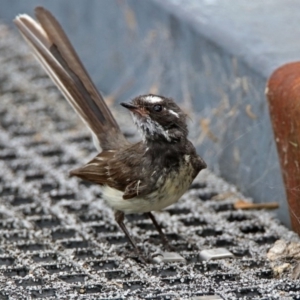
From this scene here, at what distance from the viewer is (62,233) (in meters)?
6.17

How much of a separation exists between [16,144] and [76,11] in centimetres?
209

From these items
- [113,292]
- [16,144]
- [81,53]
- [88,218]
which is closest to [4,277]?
[113,292]

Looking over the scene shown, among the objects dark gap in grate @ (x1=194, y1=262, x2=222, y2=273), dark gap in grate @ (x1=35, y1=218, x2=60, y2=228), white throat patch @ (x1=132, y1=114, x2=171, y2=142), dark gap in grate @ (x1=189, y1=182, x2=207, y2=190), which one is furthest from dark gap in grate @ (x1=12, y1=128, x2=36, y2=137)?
dark gap in grate @ (x1=194, y1=262, x2=222, y2=273)

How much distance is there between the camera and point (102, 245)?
5949mm

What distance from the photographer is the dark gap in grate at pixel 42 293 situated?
4.82 metres

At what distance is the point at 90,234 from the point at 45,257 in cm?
54

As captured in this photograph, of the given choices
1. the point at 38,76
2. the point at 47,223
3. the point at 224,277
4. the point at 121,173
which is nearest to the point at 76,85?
the point at 121,173

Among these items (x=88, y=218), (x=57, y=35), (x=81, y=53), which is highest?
(x=57, y=35)

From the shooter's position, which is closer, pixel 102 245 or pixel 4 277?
pixel 4 277

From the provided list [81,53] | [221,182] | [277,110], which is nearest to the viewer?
[277,110]

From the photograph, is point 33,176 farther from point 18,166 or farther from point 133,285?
point 133,285

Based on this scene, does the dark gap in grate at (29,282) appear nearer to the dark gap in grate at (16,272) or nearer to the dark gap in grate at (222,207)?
the dark gap in grate at (16,272)

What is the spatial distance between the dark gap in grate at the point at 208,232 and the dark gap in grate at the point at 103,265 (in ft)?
2.73

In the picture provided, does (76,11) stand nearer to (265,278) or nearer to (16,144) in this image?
(16,144)
